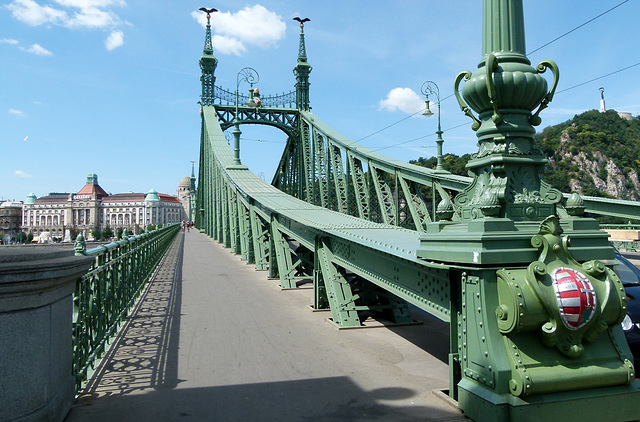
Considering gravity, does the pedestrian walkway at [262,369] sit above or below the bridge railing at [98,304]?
below

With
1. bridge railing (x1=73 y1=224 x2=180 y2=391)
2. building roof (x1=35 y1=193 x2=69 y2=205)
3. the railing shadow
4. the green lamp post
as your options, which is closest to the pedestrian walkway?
the railing shadow

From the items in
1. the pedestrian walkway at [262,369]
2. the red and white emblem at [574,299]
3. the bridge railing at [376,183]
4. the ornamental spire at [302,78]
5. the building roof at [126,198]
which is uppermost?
the ornamental spire at [302,78]

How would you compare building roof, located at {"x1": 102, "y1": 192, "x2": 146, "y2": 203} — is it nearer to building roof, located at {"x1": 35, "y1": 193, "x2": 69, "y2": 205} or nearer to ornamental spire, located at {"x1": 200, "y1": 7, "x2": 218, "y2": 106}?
building roof, located at {"x1": 35, "y1": 193, "x2": 69, "y2": 205}

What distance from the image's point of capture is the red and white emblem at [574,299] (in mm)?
3750

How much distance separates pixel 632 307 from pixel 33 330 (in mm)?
6138

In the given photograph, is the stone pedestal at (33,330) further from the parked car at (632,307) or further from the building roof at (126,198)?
the building roof at (126,198)

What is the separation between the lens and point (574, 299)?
12.3ft

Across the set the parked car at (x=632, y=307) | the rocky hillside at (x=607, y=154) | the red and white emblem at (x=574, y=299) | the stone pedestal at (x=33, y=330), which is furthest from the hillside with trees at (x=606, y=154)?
the stone pedestal at (x=33, y=330)

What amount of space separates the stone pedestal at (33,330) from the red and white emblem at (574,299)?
12.7 ft

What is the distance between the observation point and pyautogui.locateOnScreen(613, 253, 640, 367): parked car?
202 inches

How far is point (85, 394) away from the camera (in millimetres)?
4715

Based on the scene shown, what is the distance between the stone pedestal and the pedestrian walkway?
81 cm

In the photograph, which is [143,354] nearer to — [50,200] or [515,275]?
[515,275]

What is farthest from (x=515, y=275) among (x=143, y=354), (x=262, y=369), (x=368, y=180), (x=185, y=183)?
(x=185, y=183)
